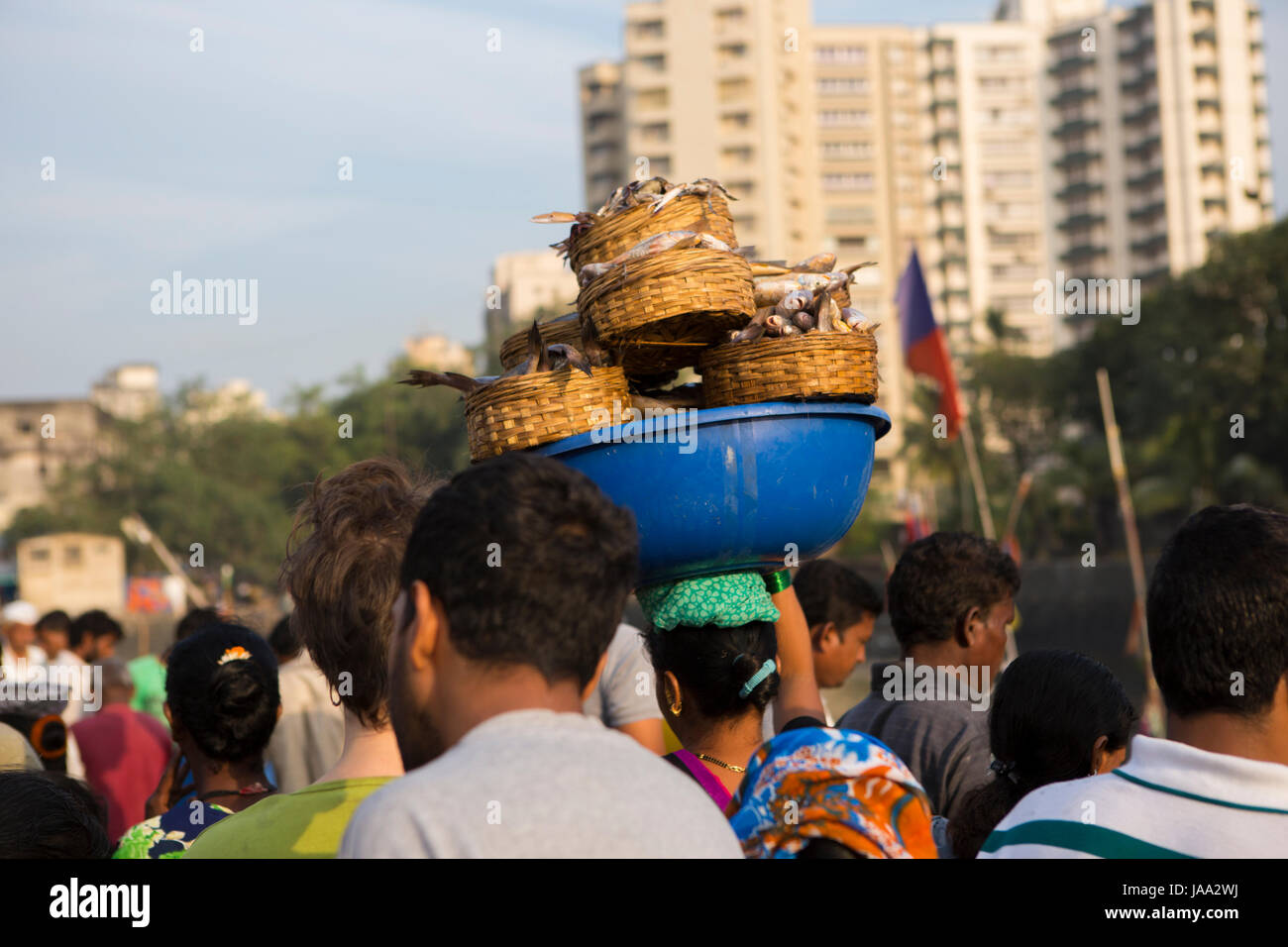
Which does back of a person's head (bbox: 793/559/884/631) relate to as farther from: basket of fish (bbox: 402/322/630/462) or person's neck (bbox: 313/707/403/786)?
person's neck (bbox: 313/707/403/786)

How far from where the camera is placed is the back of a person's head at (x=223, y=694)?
143 inches

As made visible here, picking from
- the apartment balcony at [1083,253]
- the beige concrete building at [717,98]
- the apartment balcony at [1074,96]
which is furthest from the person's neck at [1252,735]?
the apartment balcony at [1074,96]

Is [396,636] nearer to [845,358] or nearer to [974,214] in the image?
[845,358]

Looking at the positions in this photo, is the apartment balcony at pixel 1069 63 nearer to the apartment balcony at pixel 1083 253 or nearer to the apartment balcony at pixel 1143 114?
the apartment balcony at pixel 1143 114

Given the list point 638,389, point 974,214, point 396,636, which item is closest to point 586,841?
point 396,636

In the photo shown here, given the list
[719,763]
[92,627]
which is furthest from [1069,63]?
[719,763]

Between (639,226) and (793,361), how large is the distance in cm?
48

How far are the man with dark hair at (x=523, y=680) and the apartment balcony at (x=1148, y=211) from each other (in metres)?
88.3

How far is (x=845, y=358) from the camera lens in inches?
112

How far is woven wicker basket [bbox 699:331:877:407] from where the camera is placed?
2809mm

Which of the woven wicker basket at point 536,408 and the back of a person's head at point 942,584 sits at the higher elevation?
the woven wicker basket at point 536,408

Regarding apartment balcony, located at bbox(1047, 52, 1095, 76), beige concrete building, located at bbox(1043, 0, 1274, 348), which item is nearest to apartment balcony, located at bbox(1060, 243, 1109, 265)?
beige concrete building, located at bbox(1043, 0, 1274, 348)

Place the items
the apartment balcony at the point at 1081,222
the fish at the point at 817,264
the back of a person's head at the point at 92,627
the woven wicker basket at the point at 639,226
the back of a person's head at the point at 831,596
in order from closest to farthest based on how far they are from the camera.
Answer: the woven wicker basket at the point at 639,226
the fish at the point at 817,264
the back of a person's head at the point at 831,596
the back of a person's head at the point at 92,627
the apartment balcony at the point at 1081,222

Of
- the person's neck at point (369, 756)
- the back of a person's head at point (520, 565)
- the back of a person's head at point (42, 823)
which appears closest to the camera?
the back of a person's head at point (520, 565)
